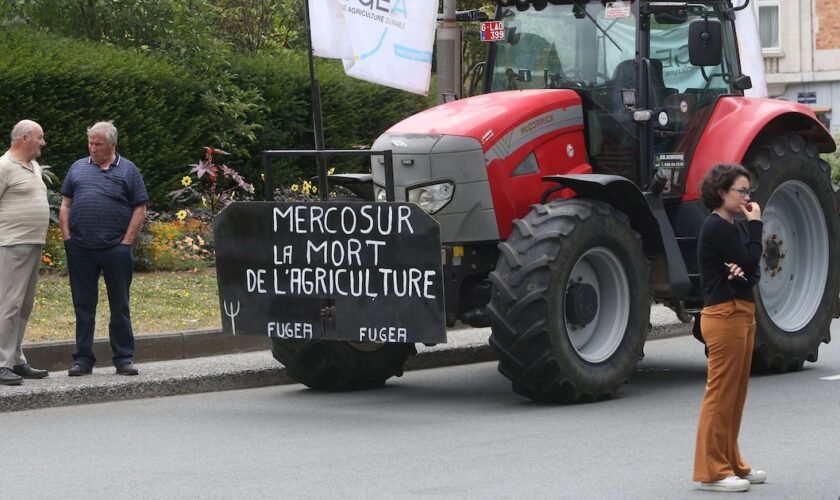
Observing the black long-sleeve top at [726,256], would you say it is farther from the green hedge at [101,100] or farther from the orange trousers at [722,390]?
the green hedge at [101,100]

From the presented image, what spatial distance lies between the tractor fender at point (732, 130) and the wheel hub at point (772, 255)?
829 millimetres

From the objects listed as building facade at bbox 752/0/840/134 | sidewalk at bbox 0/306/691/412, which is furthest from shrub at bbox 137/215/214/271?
building facade at bbox 752/0/840/134

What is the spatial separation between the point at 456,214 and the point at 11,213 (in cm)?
312

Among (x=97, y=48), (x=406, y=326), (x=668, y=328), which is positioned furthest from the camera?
(x=97, y=48)

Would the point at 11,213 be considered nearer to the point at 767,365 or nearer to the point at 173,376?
the point at 173,376

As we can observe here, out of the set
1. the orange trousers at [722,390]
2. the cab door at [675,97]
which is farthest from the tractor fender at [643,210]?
the orange trousers at [722,390]

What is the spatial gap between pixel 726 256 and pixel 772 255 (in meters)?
4.67

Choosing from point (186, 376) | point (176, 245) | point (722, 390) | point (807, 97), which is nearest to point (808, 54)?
point (807, 97)

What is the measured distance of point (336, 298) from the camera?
10258 mm

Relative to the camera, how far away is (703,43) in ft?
35.5

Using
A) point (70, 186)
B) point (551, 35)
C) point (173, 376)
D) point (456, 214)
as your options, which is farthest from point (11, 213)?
point (551, 35)

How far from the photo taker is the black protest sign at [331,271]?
32.6 ft

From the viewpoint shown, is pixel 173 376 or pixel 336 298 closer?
pixel 336 298

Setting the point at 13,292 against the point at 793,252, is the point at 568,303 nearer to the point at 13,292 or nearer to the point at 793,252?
the point at 793,252
